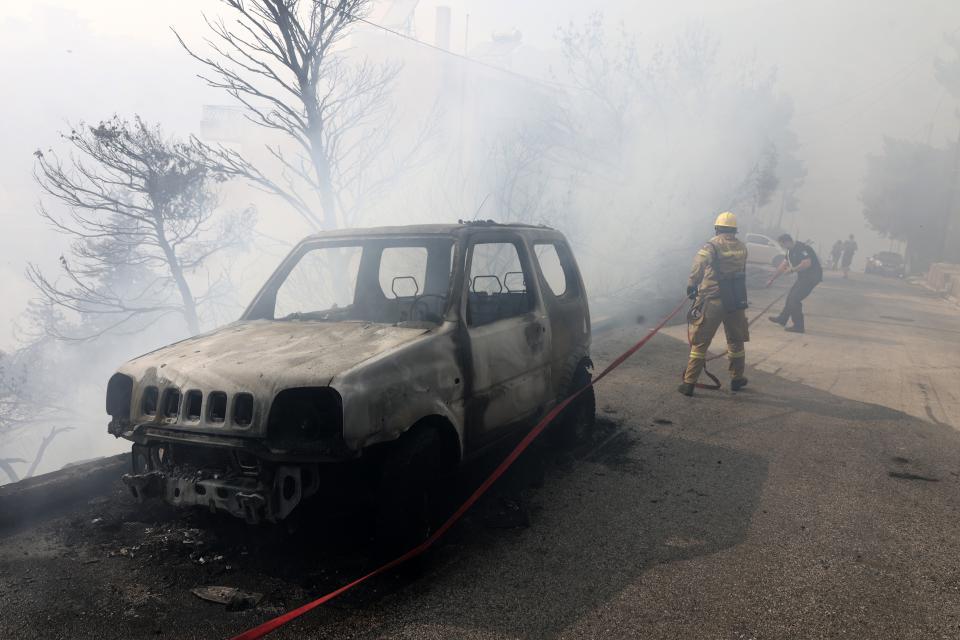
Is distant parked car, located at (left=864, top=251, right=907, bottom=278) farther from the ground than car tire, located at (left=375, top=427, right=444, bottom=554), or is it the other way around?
car tire, located at (left=375, top=427, right=444, bottom=554)

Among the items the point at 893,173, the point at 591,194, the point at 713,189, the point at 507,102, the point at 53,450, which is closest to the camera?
the point at 591,194

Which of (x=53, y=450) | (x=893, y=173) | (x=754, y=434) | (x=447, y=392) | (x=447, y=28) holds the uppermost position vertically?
(x=447, y=28)

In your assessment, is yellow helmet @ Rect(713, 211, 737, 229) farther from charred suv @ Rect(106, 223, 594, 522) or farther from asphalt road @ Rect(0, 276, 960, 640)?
charred suv @ Rect(106, 223, 594, 522)

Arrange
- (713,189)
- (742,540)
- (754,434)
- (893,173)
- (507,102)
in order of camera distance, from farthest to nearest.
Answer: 1. (893,173)
2. (507,102)
3. (713,189)
4. (754,434)
5. (742,540)

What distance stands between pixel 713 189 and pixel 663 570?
75.7 feet

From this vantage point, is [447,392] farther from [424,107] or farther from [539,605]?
[424,107]

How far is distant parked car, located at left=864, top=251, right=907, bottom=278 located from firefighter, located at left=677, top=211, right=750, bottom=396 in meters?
37.7

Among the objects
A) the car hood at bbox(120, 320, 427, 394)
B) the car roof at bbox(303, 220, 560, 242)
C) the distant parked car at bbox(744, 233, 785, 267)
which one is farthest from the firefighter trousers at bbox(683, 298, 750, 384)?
the distant parked car at bbox(744, 233, 785, 267)

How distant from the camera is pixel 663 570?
309cm

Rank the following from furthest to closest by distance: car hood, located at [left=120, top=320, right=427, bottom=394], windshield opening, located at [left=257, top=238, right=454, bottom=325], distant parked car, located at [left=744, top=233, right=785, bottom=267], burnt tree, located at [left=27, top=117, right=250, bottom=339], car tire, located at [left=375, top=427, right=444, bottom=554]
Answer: distant parked car, located at [left=744, top=233, right=785, bottom=267] → burnt tree, located at [left=27, top=117, right=250, bottom=339] → windshield opening, located at [left=257, top=238, right=454, bottom=325] → car tire, located at [left=375, top=427, right=444, bottom=554] → car hood, located at [left=120, top=320, right=427, bottom=394]

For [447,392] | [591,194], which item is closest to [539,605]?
[447,392]

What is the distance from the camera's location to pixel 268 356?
3.00m

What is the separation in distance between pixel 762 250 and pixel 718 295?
21.3 m

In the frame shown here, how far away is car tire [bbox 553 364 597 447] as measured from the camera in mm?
4758
